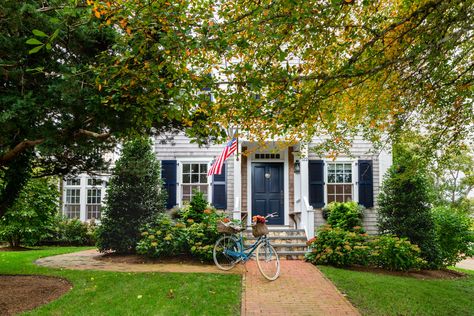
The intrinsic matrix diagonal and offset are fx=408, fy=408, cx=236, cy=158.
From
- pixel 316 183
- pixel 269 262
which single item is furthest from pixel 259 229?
pixel 316 183

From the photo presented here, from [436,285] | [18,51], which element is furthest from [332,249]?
[18,51]

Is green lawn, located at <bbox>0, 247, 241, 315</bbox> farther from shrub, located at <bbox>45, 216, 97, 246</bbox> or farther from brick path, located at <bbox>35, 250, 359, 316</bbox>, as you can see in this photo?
shrub, located at <bbox>45, 216, 97, 246</bbox>

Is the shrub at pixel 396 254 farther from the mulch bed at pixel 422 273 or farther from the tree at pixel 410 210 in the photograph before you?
the tree at pixel 410 210

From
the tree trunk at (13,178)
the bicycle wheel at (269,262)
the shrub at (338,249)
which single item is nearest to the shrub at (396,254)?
the shrub at (338,249)

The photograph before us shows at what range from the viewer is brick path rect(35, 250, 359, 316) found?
5.93 metres

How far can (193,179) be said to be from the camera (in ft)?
43.9

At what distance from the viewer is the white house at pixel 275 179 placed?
1295cm

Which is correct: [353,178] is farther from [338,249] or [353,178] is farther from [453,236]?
[338,249]

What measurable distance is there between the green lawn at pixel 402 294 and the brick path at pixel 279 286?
27 centimetres

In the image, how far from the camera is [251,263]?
9.69 m

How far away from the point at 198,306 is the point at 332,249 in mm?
4434

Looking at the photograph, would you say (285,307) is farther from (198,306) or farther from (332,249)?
(332,249)

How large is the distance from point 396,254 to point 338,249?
124 cm

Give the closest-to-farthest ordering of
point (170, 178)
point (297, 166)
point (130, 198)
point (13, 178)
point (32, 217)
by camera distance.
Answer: point (13, 178) < point (130, 198) < point (170, 178) < point (297, 166) < point (32, 217)
